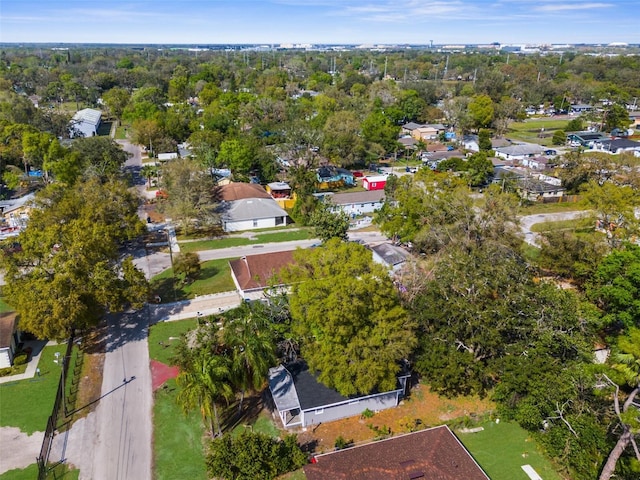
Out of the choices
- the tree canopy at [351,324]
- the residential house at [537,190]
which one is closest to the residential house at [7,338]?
the tree canopy at [351,324]

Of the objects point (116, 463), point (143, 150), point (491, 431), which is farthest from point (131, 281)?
point (143, 150)

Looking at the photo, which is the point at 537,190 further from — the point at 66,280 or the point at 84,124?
the point at 84,124

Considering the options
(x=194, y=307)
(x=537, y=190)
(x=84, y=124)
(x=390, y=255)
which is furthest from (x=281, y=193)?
(x=84, y=124)

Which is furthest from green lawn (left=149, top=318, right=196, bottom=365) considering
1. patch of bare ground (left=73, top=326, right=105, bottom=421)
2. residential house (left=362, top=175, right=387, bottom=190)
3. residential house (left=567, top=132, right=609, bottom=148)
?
residential house (left=567, top=132, right=609, bottom=148)

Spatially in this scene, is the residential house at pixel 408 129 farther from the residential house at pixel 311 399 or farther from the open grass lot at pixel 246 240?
the residential house at pixel 311 399

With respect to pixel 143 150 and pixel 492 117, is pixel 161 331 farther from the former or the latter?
pixel 492 117
